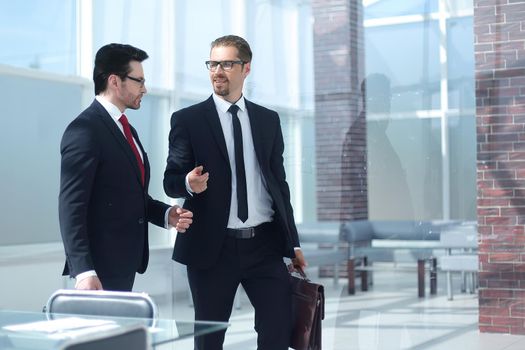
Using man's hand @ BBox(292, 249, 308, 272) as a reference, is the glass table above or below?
below

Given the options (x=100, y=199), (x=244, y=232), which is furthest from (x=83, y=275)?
(x=244, y=232)

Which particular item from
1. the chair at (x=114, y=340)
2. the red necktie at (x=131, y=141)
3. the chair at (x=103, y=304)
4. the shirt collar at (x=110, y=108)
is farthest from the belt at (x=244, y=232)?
the chair at (x=114, y=340)

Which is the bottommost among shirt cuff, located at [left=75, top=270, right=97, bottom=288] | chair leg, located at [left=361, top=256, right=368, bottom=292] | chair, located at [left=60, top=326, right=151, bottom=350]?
chair leg, located at [left=361, top=256, right=368, bottom=292]

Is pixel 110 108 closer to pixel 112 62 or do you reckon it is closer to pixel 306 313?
pixel 112 62

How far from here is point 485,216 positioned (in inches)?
213

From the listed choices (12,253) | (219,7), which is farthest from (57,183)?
(219,7)

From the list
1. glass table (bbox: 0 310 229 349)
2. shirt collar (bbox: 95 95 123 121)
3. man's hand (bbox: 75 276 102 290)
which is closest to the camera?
glass table (bbox: 0 310 229 349)

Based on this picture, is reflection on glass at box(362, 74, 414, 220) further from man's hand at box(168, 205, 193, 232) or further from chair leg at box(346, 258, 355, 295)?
man's hand at box(168, 205, 193, 232)

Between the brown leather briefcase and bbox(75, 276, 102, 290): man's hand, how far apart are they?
0.89 metres

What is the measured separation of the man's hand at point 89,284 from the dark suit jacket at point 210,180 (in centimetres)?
51

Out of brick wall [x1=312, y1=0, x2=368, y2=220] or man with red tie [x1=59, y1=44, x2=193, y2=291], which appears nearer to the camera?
man with red tie [x1=59, y1=44, x2=193, y2=291]

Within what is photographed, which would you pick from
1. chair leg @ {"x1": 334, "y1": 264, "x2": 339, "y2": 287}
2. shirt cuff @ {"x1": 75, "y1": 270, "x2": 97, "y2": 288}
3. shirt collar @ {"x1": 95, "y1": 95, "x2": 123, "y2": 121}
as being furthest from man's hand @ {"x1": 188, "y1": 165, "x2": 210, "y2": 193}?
chair leg @ {"x1": 334, "y1": 264, "x2": 339, "y2": 287}

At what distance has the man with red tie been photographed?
10.8 ft

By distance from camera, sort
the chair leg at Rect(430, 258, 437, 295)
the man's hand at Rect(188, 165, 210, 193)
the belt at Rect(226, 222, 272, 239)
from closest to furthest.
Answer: the man's hand at Rect(188, 165, 210, 193)
the belt at Rect(226, 222, 272, 239)
the chair leg at Rect(430, 258, 437, 295)
